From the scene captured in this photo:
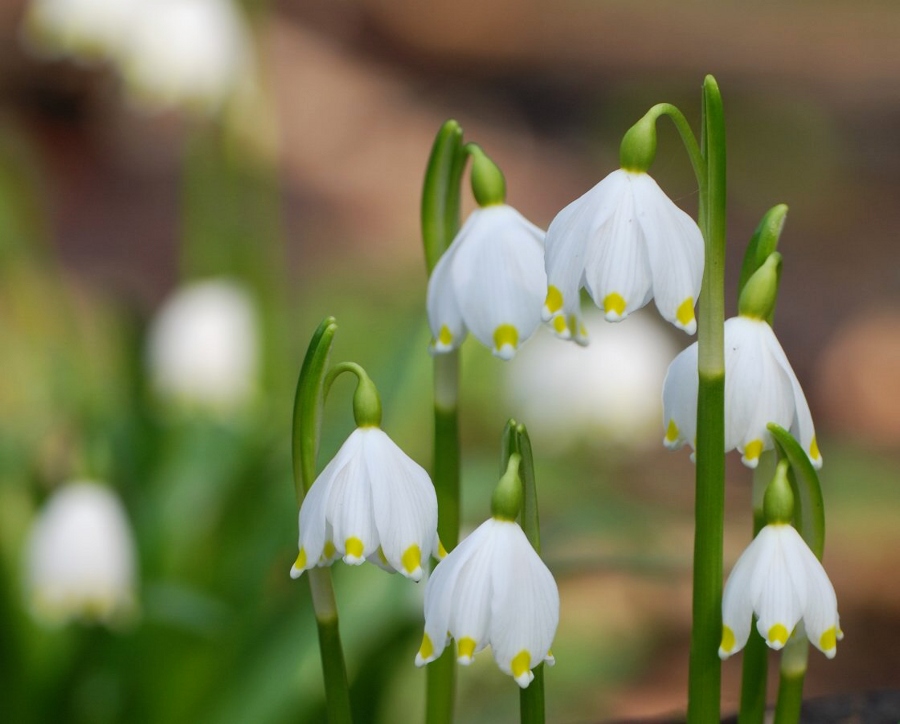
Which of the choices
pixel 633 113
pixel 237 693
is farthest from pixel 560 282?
pixel 633 113

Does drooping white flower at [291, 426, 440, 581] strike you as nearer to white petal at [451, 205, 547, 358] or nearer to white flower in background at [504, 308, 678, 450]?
white petal at [451, 205, 547, 358]

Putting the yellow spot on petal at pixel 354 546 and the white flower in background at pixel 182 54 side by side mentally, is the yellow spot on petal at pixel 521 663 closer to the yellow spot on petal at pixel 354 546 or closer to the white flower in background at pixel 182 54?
the yellow spot on petal at pixel 354 546

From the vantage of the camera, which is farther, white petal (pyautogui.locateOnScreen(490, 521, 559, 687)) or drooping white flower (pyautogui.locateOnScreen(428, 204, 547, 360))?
drooping white flower (pyautogui.locateOnScreen(428, 204, 547, 360))

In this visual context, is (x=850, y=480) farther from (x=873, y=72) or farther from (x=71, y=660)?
(x=873, y=72)

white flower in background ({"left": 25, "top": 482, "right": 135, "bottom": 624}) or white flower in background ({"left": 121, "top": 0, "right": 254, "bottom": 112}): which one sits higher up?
white flower in background ({"left": 121, "top": 0, "right": 254, "bottom": 112})

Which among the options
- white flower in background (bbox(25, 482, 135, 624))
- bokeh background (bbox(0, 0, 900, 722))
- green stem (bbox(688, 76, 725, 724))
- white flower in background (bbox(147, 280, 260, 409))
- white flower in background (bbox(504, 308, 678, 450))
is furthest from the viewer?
white flower in background (bbox(504, 308, 678, 450))

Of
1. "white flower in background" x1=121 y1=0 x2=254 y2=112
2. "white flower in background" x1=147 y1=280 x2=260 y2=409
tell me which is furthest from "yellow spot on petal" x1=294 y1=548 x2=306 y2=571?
"white flower in background" x1=121 y1=0 x2=254 y2=112

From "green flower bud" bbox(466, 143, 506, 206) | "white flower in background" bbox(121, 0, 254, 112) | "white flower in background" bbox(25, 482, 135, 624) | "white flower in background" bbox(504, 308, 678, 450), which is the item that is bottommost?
"white flower in background" bbox(25, 482, 135, 624)
